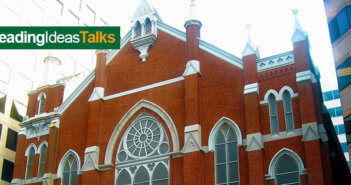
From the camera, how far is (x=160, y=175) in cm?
2975

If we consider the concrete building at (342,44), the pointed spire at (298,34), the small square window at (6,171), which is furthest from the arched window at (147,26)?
the small square window at (6,171)

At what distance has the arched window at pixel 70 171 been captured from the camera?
32.7 m

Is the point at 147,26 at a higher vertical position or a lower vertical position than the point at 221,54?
higher

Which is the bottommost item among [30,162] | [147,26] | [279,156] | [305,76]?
[279,156]

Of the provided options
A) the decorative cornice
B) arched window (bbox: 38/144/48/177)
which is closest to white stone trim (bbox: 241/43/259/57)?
the decorative cornice

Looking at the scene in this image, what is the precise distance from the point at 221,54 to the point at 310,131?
7.75m

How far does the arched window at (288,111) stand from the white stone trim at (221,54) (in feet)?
10.8

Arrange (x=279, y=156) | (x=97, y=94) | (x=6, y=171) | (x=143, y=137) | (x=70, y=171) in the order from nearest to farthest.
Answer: (x=279, y=156), (x=143, y=137), (x=70, y=171), (x=97, y=94), (x=6, y=171)

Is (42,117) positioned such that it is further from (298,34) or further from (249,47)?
(298,34)

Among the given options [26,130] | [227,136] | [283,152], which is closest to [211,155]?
[227,136]

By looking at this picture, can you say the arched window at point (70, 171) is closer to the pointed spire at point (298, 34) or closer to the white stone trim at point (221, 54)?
the white stone trim at point (221, 54)

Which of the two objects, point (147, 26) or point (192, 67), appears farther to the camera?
point (147, 26)

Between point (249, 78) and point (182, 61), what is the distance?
4987mm

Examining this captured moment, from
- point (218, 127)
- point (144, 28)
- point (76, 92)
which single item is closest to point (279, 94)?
point (218, 127)
